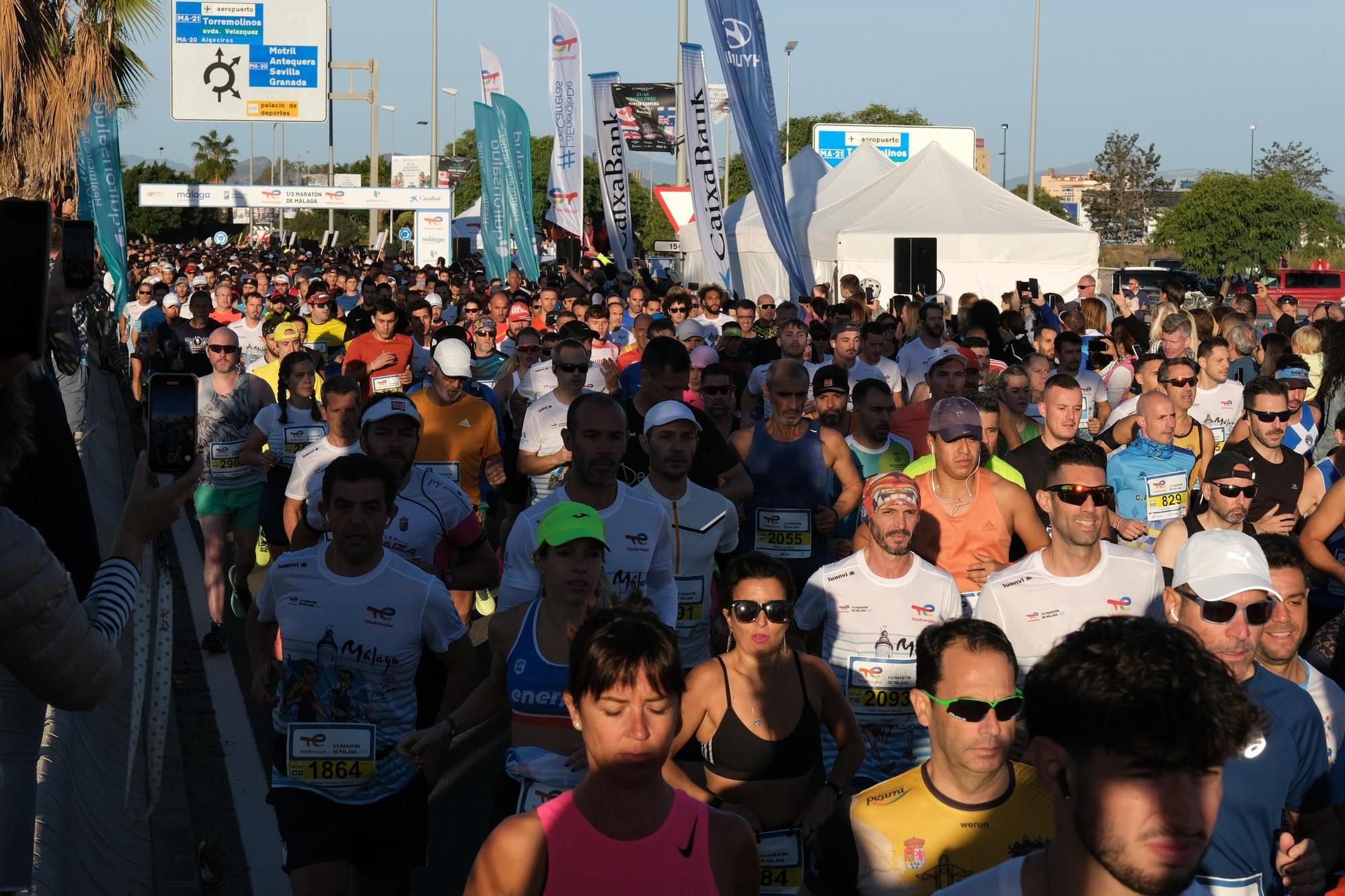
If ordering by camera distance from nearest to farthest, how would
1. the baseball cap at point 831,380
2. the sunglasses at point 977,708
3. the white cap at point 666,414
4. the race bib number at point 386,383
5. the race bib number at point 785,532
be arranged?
the sunglasses at point 977,708 → the white cap at point 666,414 → the race bib number at point 785,532 → the baseball cap at point 831,380 → the race bib number at point 386,383

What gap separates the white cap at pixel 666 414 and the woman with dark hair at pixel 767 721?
1724 mm

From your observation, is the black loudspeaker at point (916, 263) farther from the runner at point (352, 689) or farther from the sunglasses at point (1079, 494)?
the runner at point (352, 689)

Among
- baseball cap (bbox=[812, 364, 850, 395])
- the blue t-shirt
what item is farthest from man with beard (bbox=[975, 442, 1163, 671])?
baseball cap (bbox=[812, 364, 850, 395])

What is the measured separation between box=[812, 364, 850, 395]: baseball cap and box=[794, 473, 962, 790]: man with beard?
314cm

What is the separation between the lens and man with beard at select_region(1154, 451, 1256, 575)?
634 centimetres

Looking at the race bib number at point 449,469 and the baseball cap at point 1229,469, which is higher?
the baseball cap at point 1229,469

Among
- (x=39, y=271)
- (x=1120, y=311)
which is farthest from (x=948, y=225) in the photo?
(x=39, y=271)

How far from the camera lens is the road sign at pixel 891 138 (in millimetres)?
61156

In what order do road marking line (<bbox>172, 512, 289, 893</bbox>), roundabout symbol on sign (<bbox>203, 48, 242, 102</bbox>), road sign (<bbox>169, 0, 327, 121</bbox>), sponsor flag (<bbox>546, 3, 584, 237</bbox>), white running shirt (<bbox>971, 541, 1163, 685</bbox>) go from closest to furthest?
white running shirt (<bbox>971, 541, 1163, 685</bbox>) < road marking line (<bbox>172, 512, 289, 893</bbox>) < sponsor flag (<bbox>546, 3, 584, 237</bbox>) < road sign (<bbox>169, 0, 327, 121</bbox>) < roundabout symbol on sign (<bbox>203, 48, 242, 102</bbox>)

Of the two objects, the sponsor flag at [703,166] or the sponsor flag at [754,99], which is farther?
the sponsor flag at [703,166]

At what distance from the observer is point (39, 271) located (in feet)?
9.10

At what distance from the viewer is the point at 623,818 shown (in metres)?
3.35

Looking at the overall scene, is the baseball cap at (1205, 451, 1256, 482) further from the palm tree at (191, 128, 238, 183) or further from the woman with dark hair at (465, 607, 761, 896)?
the palm tree at (191, 128, 238, 183)

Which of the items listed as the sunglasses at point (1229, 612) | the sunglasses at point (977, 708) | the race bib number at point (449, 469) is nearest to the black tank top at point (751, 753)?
the sunglasses at point (977, 708)
